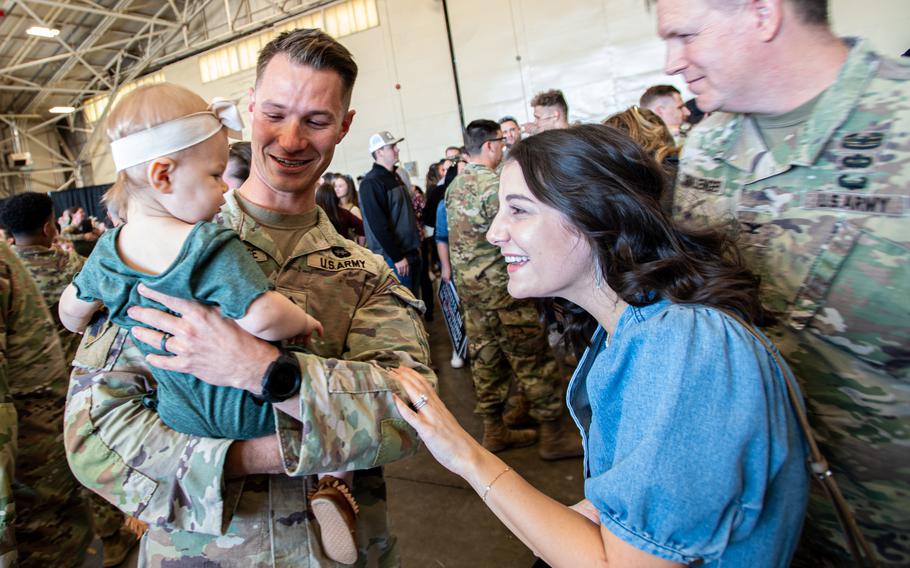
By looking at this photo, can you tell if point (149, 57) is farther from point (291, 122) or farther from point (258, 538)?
point (258, 538)

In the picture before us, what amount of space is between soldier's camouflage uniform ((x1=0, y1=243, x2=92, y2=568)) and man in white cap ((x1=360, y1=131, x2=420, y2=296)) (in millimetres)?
2997

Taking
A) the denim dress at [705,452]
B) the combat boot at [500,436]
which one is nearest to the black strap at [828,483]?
the denim dress at [705,452]

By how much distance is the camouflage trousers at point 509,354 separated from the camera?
3.45 metres

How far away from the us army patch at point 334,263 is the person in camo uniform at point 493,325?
1918mm

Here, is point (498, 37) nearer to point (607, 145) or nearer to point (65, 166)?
point (607, 145)

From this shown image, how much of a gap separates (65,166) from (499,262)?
21.2m

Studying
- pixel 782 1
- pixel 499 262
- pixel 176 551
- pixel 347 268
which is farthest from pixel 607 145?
pixel 499 262

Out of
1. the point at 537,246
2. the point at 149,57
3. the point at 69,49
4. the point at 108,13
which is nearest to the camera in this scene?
the point at 537,246

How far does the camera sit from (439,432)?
3.80 ft

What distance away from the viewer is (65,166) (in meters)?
18.5

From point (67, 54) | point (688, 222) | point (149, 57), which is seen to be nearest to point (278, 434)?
point (688, 222)

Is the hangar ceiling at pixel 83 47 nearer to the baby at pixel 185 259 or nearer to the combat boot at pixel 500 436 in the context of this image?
the combat boot at pixel 500 436

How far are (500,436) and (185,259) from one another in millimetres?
2898

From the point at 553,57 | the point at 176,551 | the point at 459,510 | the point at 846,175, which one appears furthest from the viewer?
the point at 553,57
